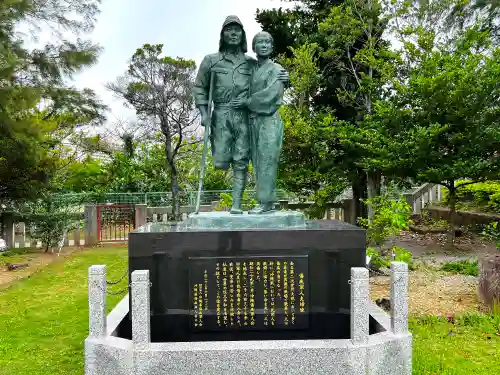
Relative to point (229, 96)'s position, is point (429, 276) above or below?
below

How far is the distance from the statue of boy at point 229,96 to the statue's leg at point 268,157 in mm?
257

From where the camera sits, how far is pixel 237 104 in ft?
15.4

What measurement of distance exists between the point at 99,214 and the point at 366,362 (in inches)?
396

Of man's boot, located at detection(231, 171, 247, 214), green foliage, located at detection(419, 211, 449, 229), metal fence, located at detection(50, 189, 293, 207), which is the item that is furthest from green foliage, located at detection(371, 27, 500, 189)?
metal fence, located at detection(50, 189, 293, 207)

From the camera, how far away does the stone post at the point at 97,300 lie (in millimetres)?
3607

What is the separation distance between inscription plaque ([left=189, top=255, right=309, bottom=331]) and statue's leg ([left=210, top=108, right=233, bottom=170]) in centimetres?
123

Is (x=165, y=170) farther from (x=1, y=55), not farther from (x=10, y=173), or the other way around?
(x=1, y=55)

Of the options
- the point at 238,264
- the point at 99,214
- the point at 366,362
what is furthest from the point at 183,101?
the point at 366,362

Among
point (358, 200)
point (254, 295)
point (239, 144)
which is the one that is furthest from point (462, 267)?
point (254, 295)

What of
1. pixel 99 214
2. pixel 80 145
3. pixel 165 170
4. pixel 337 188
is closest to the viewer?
pixel 337 188

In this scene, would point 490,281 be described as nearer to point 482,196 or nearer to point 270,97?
point 270,97

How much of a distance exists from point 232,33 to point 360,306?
2.95m

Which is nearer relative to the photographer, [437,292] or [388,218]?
[437,292]

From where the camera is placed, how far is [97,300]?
3.61 meters
